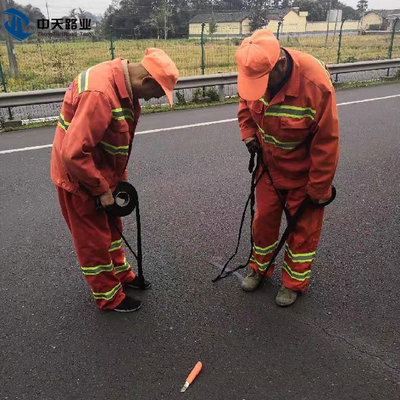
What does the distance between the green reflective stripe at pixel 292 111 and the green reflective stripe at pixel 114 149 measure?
0.93 meters

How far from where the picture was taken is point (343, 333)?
2732 mm

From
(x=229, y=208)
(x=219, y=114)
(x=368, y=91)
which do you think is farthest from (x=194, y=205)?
(x=368, y=91)

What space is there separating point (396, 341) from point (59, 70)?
11348 mm

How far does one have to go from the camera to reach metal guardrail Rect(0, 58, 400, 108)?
25.8 feet

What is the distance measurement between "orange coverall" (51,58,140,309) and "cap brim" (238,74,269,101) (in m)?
0.66

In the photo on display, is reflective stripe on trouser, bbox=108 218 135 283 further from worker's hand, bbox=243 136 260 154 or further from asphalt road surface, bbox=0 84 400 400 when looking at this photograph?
worker's hand, bbox=243 136 260 154

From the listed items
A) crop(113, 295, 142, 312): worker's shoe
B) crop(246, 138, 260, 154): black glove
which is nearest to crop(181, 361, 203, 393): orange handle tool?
crop(113, 295, 142, 312): worker's shoe

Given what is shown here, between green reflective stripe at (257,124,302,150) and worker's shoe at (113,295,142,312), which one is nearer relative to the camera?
green reflective stripe at (257,124,302,150)

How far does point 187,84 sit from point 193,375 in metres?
7.85

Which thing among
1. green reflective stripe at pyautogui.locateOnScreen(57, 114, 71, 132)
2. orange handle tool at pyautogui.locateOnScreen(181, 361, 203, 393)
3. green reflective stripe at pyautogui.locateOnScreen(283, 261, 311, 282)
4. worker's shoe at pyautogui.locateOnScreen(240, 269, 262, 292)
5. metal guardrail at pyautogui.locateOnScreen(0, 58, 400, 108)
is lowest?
orange handle tool at pyautogui.locateOnScreen(181, 361, 203, 393)

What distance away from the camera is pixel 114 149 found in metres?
2.57

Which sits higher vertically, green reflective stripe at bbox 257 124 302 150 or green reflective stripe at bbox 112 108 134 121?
green reflective stripe at bbox 112 108 134 121

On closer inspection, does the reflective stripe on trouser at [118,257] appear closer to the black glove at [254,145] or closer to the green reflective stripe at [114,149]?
the green reflective stripe at [114,149]

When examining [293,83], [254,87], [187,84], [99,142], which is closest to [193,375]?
[99,142]
